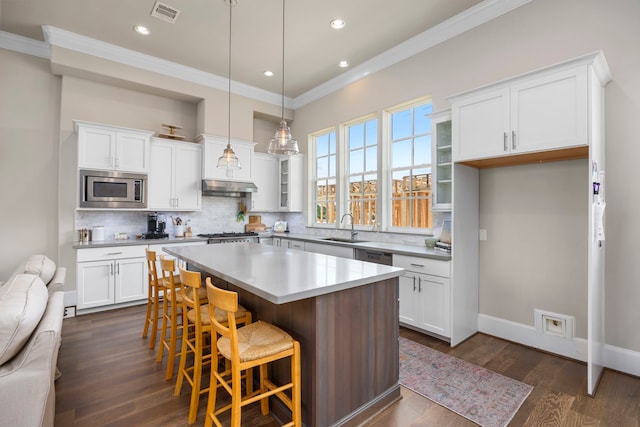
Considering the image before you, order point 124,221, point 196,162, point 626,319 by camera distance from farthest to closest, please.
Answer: point 196,162
point 124,221
point 626,319

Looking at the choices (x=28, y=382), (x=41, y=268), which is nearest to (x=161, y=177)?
(x=41, y=268)

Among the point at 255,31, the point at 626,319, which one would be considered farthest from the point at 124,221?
the point at 626,319

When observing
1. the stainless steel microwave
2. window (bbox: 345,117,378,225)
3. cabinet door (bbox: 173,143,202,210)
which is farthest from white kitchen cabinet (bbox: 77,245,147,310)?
window (bbox: 345,117,378,225)

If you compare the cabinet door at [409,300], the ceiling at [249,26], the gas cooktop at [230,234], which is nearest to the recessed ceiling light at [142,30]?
the ceiling at [249,26]

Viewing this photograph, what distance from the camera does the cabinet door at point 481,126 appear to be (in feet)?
9.03

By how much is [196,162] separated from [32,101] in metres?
2.15

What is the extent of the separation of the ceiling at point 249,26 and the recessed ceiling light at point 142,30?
52 millimetres

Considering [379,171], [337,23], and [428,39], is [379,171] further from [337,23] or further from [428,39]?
[337,23]

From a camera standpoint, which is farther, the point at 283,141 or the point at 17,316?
the point at 283,141

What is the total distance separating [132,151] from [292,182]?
2594 mm

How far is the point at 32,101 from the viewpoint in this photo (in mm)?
4117

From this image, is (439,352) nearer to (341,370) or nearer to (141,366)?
(341,370)

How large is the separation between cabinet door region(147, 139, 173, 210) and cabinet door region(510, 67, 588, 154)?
451 cm

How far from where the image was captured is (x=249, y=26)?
3680 mm
